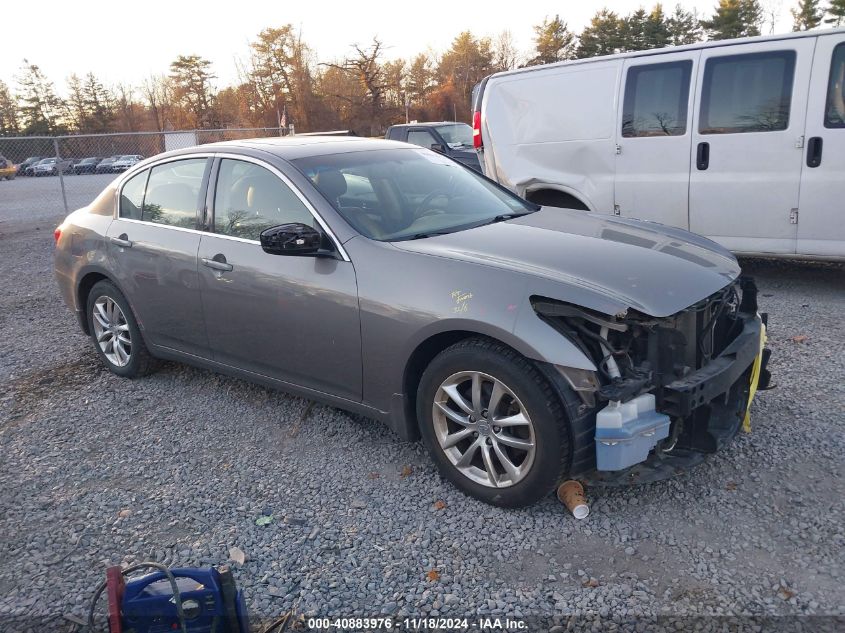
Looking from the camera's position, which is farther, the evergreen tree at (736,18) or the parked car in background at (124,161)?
the evergreen tree at (736,18)

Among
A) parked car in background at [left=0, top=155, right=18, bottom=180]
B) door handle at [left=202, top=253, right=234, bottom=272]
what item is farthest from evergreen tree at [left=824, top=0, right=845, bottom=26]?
door handle at [left=202, top=253, right=234, bottom=272]

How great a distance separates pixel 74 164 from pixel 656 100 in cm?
1776

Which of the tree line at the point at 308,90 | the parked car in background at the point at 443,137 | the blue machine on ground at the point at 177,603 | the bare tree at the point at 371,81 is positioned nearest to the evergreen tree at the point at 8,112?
the tree line at the point at 308,90

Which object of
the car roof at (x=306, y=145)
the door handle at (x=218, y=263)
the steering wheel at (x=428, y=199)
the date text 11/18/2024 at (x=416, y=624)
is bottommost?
the date text 11/18/2024 at (x=416, y=624)

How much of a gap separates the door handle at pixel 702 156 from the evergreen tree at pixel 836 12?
51178 mm

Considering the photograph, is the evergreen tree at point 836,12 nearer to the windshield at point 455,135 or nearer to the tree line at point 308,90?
the tree line at point 308,90

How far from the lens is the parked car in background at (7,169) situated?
24781 millimetres

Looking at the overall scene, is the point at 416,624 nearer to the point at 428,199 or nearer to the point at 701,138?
the point at 428,199

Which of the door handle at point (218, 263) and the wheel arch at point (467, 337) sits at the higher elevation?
the door handle at point (218, 263)

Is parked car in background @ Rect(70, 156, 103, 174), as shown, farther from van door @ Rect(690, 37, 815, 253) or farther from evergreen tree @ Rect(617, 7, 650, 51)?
evergreen tree @ Rect(617, 7, 650, 51)

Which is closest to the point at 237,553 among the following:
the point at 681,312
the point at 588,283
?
the point at 588,283

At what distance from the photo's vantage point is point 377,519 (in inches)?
132

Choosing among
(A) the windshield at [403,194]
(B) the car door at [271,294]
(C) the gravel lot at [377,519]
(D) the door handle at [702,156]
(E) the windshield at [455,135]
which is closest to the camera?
(C) the gravel lot at [377,519]

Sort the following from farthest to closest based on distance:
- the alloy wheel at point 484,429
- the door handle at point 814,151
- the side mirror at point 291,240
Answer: the door handle at point 814,151
the side mirror at point 291,240
the alloy wheel at point 484,429
